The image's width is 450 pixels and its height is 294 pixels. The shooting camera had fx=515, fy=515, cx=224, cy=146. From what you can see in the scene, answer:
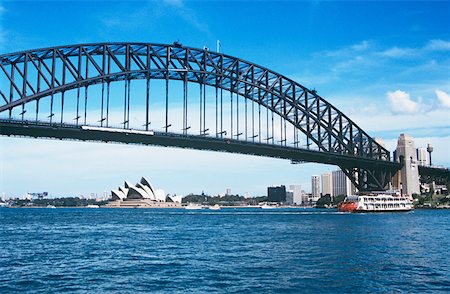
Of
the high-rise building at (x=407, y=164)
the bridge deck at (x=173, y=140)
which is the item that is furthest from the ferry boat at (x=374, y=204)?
the high-rise building at (x=407, y=164)

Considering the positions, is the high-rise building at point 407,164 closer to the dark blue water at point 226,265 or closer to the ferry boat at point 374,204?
the ferry boat at point 374,204

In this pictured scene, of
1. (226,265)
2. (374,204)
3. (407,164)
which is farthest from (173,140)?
(407,164)

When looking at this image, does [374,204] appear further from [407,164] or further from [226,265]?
[226,265]

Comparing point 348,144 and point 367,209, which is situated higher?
point 348,144

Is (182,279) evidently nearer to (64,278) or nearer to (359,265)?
(64,278)

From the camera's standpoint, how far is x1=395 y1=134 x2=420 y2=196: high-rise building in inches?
4550

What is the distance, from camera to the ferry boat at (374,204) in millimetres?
95875

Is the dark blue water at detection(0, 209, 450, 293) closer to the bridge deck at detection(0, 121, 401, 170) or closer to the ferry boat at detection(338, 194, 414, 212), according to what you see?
the bridge deck at detection(0, 121, 401, 170)

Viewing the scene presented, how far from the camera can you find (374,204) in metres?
97.1

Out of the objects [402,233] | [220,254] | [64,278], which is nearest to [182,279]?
[64,278]

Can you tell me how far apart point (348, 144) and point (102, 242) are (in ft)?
245

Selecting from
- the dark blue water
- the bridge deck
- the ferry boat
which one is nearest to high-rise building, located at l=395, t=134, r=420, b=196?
the ferry boat

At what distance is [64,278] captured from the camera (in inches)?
942

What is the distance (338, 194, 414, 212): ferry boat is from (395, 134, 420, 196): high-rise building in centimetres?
1200
